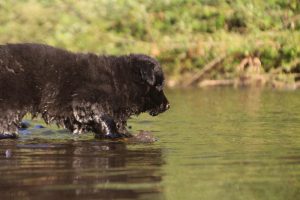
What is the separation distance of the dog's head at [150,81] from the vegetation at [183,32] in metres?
7.29

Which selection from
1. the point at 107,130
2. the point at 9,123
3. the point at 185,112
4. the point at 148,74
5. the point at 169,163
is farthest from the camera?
the point at 185,112

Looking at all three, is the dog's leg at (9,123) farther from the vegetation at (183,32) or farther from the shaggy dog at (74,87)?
the vegetation at (183,32)

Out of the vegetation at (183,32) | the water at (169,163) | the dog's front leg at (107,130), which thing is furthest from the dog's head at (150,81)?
the vegetation at (183,32)

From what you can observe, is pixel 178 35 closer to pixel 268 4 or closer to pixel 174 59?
pixel 174 59

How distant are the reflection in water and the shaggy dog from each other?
58 cm

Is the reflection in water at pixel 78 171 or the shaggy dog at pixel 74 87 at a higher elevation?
the shaggy dog at pixel 74 87

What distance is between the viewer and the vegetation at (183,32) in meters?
16.4

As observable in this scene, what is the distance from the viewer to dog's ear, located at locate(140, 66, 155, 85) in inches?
344

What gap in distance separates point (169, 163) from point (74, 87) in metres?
2.32

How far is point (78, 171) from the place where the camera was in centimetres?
598

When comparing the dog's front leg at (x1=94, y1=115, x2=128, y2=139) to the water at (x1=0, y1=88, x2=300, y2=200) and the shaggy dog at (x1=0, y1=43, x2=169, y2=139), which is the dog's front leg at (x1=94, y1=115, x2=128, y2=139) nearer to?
the shaggy dog at (x1=0, y1=43, x2=169, y2=139)

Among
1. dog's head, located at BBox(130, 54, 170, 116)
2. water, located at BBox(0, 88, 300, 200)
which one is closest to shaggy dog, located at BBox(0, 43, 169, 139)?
dog's head, located at BBox(130, 54, 170, 116)

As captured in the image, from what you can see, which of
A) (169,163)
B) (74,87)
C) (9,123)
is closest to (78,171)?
(169,163)

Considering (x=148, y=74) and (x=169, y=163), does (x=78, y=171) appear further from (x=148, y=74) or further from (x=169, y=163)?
(x=148, y=74)
